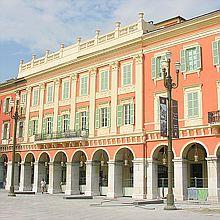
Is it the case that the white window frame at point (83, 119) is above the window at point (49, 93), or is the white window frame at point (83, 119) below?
below

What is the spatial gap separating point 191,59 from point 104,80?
360 inches

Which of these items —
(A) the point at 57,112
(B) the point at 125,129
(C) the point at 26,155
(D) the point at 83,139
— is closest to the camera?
(B) the point at 125,129

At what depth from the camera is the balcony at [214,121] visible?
26.1 m

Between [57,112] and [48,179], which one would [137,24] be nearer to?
[57,112]

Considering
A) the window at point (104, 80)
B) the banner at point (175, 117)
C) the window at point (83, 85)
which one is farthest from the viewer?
the window at point (83, 85)

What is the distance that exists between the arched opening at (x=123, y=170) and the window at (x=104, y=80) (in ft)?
20.2

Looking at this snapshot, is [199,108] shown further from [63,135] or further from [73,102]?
[63,135]

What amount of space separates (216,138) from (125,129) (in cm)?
858

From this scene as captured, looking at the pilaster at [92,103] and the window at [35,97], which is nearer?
the pilaster at [92,103]

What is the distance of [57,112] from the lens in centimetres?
3919

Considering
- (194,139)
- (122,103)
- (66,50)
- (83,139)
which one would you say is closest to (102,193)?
(83,139)

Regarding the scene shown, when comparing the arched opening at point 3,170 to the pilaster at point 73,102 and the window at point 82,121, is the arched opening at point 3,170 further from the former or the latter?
the window at point 82,121

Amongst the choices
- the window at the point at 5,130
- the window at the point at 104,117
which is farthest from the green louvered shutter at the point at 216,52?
the window at the point at 5,130

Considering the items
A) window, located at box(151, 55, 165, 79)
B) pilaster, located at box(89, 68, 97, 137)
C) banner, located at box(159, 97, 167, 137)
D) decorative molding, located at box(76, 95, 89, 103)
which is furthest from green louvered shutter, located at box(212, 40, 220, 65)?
decorative molding, located at box(76, 95, 89, 103)
